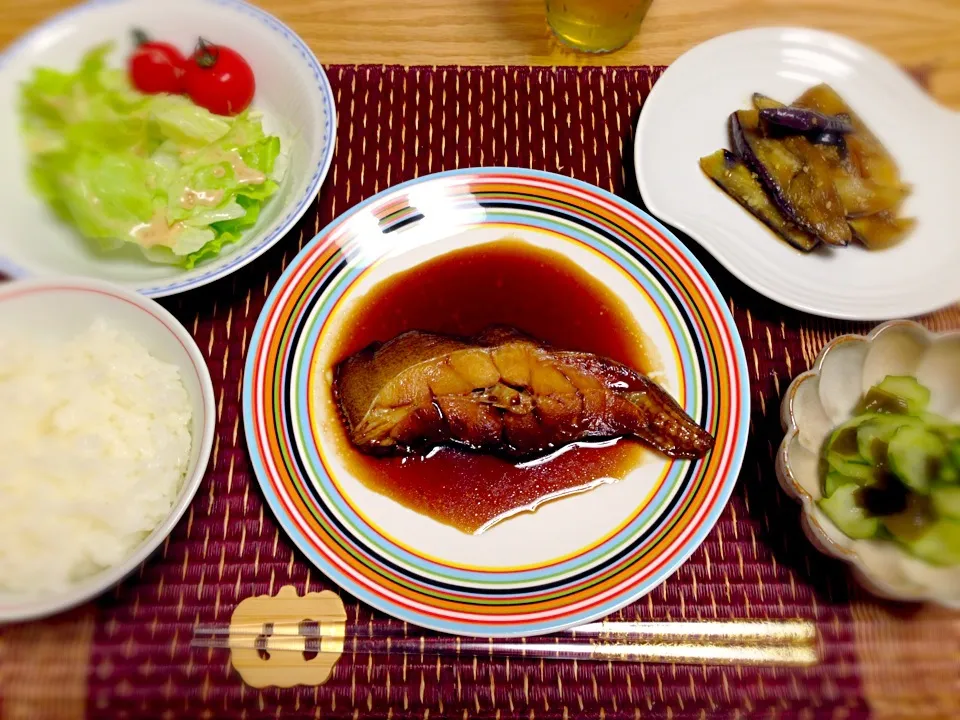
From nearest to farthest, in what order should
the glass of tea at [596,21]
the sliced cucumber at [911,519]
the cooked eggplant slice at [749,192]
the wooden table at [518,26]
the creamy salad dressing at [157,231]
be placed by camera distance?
the sliced cucumber at [911,519] → the creamy salad dressing at [157,231] → the cooked eggplant slice at [749,192] → the glass of tea at [596,21] → the wooden table at [518,26]

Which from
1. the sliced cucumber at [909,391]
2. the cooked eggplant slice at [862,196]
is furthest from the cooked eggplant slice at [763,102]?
the sliced cucumber at [909,391]

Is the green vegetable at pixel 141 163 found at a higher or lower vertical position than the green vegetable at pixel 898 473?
higher

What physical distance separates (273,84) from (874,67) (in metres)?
2.77

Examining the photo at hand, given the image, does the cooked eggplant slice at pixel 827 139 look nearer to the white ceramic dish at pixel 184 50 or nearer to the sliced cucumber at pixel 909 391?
the sliced cucumber at pixel 909 391

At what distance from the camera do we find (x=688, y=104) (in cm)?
273

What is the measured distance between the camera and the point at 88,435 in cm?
188

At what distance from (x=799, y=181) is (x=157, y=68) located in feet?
9.08

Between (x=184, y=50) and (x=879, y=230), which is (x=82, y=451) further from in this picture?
(x=879, y=230)

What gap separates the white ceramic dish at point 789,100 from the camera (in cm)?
238

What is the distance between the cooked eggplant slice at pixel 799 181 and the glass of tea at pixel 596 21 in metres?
0.75

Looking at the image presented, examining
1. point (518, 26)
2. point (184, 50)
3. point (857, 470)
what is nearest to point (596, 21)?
point (518, 26)

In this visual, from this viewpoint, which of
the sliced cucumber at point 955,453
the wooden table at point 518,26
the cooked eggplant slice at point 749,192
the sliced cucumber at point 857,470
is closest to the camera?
the sliced cucumber at point 955,453

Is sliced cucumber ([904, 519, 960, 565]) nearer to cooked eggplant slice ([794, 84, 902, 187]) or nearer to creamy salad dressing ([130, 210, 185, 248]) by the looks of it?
cooked eggplant slice ([794, 84, 902, 187])

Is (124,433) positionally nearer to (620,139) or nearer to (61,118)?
(61,118)
